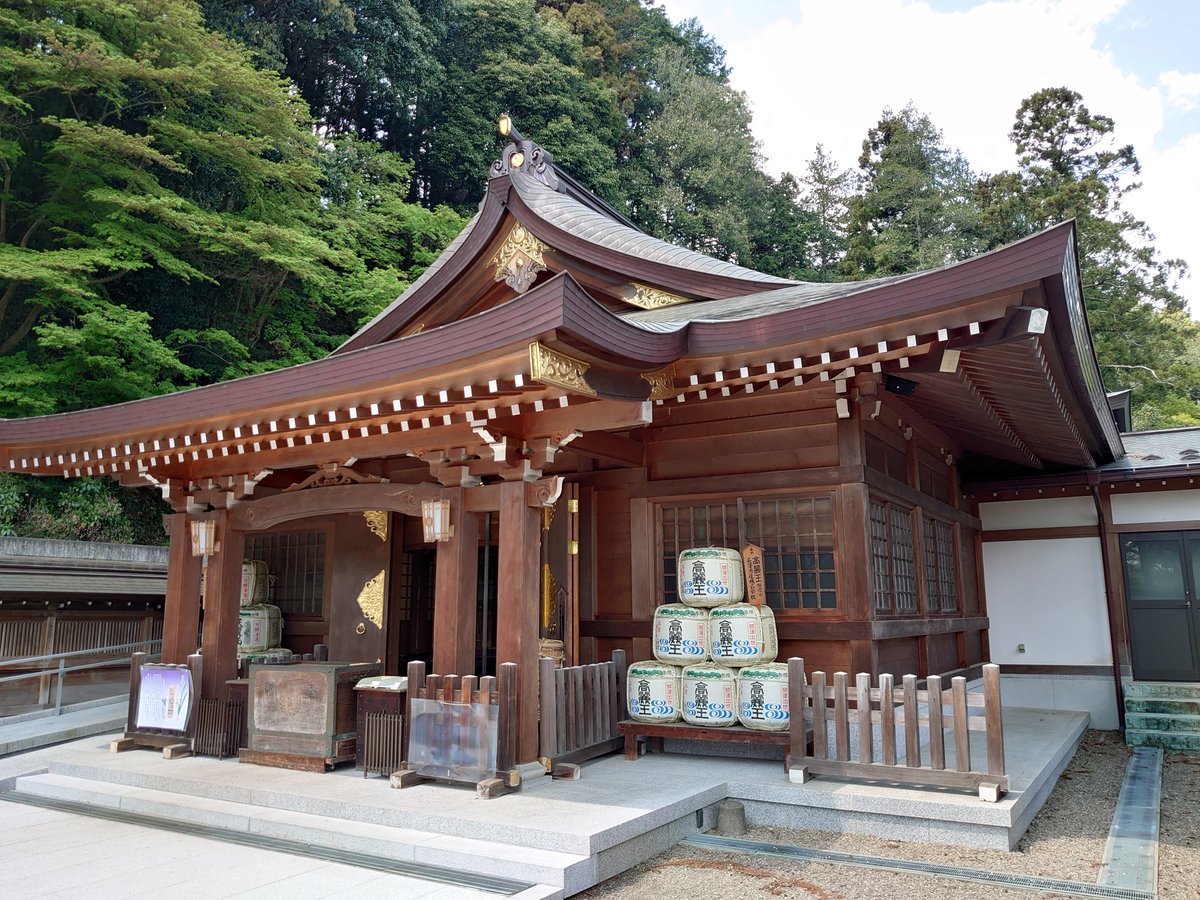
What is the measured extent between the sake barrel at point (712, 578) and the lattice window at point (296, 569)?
5.23m

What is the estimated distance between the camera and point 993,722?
5121mm

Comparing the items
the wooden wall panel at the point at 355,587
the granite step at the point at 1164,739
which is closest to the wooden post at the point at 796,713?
the wooden wall panel at the point at 355,587

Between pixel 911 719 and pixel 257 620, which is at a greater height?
pixel 257 620

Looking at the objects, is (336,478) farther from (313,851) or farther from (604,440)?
(313,851)

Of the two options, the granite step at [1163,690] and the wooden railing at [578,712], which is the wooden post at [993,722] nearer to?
the wooden railing at [578,712]

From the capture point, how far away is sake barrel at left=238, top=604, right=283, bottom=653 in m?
9.99

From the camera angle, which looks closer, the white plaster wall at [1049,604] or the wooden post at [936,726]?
the wooden post at [936,726]

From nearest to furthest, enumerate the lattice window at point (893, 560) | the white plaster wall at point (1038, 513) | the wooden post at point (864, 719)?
the wooden post at point (864, 719) < the lattice window at point (893, 560) < the white plaster wall at point (1038, 513)

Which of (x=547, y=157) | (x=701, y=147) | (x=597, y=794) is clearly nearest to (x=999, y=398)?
(x=597, y=794)

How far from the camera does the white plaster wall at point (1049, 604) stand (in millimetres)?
10766

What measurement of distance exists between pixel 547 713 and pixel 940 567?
205 inches

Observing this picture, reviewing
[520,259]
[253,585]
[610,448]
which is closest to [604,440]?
[610,448]

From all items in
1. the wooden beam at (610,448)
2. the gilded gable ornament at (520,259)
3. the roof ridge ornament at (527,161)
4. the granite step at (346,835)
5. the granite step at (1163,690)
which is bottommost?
the granite step at (346,835)

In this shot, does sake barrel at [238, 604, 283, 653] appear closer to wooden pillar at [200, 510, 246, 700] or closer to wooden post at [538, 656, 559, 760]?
wooden pillar at [200, 510, 246, 700]
